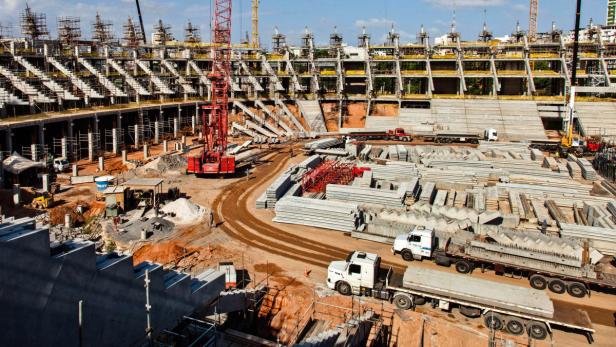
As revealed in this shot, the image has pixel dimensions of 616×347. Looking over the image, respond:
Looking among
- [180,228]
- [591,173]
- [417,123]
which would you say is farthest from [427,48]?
[180,228]

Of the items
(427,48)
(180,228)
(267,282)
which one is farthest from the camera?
(427,48)

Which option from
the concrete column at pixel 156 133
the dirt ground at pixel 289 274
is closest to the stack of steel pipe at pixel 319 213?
the dirt ground at pixel 289 274

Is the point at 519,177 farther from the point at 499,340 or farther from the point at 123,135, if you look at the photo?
the point at 123,135

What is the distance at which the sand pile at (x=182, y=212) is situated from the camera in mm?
31594

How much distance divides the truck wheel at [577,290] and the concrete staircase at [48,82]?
48169mm

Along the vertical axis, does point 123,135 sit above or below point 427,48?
below

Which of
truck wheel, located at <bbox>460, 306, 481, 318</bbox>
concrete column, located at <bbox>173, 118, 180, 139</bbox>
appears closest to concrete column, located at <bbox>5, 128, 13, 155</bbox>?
concrete column, located at <bbox>173, 118, 180, 139</bbox>

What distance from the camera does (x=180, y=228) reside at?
1198 inches

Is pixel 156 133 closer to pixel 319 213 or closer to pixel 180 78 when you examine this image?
pixel 180 78

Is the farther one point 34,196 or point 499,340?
point 34,196

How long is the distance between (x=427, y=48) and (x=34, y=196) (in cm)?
6154

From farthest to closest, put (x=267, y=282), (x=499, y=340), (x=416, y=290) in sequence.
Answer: (x=267, y=282)
(x=416, y=290)
(x=499, y=340)

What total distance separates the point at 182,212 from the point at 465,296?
19545 mm

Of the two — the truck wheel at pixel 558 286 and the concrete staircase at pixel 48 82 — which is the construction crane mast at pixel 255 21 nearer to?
the concrete staircase at pixel 48 82
